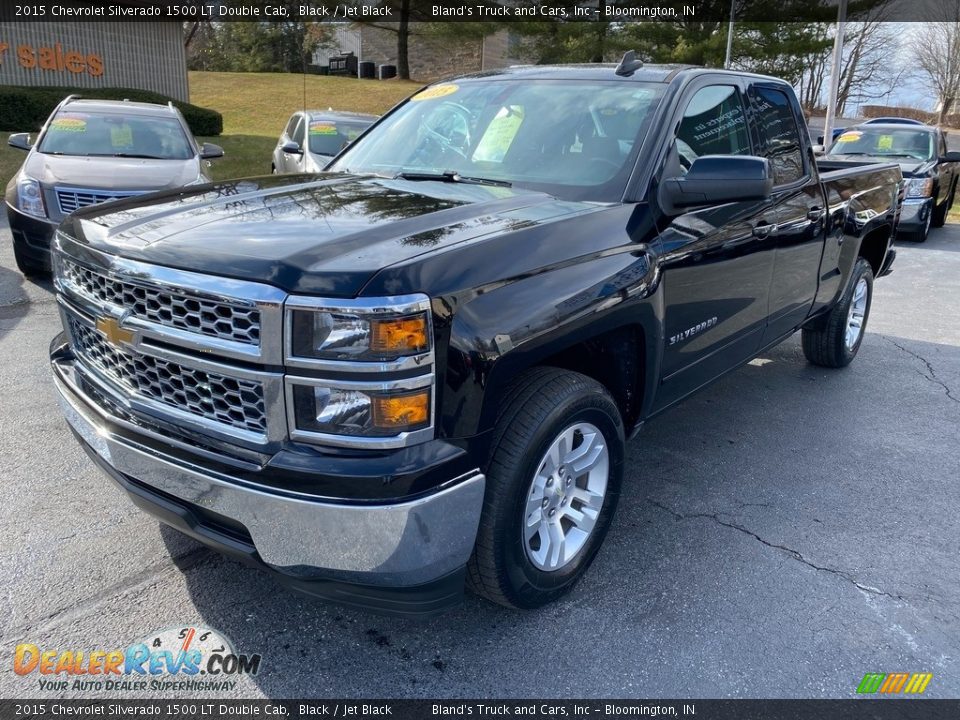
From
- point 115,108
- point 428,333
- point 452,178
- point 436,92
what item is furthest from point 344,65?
point 428,333

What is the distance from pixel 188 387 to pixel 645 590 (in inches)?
73.5

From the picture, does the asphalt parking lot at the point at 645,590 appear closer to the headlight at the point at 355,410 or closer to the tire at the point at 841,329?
the headlight at the point at 355,410

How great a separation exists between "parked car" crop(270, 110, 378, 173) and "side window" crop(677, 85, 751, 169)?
266 inches

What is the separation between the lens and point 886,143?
42.1 ft

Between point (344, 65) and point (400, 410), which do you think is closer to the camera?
point (400, 410)

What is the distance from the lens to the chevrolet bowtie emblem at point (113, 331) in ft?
7.90

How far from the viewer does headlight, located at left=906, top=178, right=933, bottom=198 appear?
11.6 metres

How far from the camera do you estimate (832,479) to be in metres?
4.07

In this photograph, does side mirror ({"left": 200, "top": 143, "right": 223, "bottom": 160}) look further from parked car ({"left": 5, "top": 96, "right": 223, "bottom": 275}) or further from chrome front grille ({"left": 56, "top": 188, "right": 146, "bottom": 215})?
chrome front grille ({"left": 56, "top": 188, "right": 146, "bottom": 215})

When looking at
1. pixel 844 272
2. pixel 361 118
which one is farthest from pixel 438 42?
pixel 844 272

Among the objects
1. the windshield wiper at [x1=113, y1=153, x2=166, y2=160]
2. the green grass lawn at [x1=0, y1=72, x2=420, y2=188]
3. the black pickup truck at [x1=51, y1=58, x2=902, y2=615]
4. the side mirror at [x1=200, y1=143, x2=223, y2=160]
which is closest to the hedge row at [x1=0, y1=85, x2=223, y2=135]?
the green grass lawn at [x1=0, y1=72, x2=420, y2=188]

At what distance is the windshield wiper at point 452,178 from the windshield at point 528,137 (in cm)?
3

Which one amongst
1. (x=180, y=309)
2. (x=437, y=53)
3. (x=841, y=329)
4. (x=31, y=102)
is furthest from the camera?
(x=437, y=53)

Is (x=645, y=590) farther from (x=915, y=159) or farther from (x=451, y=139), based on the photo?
(x=915, y=159)
